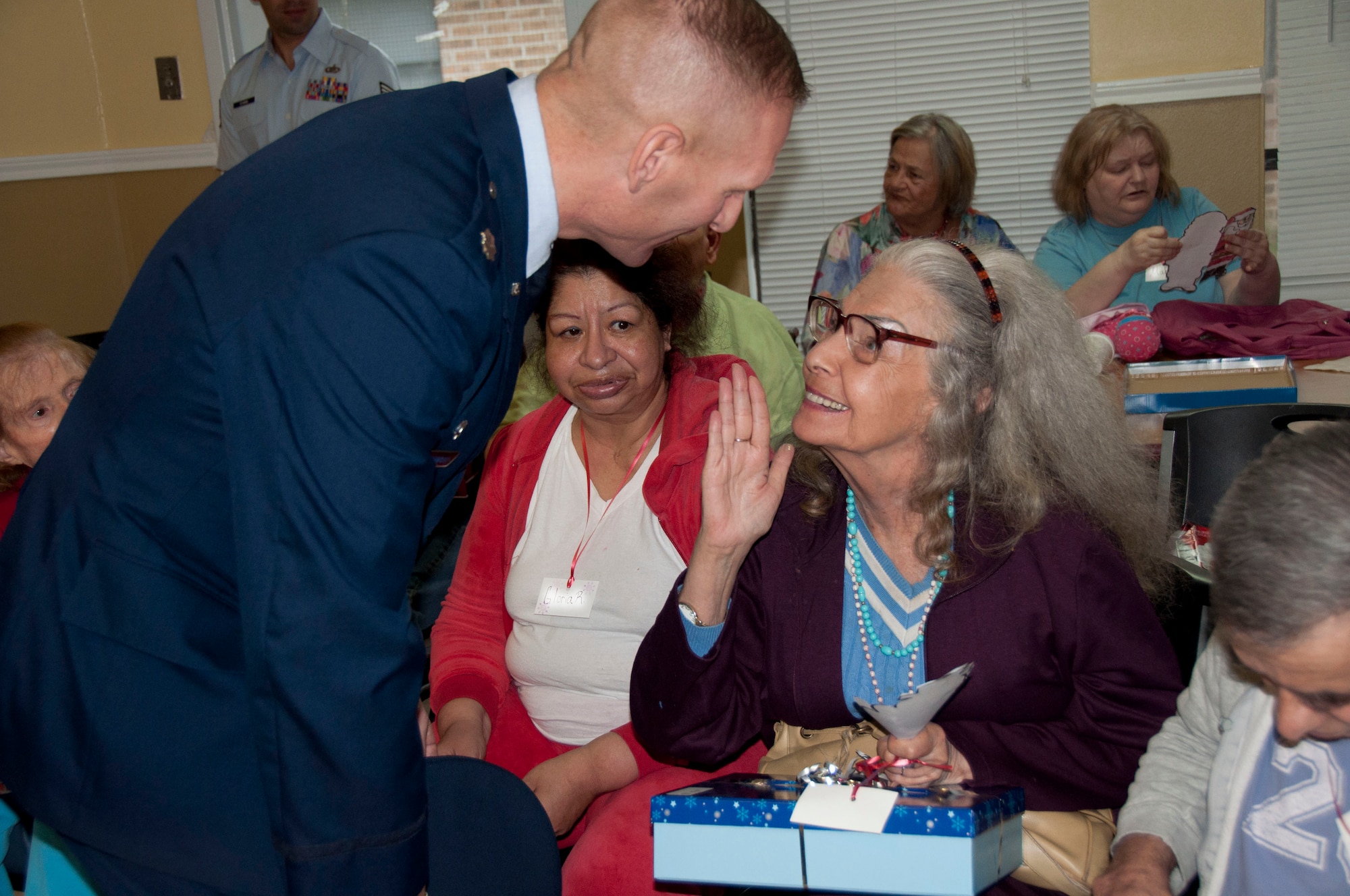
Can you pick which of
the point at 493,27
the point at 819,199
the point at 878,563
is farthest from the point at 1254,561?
the point at 493,27

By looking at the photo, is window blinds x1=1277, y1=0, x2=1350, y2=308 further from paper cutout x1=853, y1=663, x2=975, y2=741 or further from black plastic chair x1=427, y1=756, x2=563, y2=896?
black plastic chair x1=427, y1=756, x2=563, y2=896

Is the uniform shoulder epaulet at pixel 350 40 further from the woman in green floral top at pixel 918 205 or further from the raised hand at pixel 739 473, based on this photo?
the raised hand at pixel 739 473

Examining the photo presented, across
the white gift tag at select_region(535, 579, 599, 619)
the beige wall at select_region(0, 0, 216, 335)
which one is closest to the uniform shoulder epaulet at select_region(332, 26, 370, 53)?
the beige wall at select_region(0, 0, 216, 335)

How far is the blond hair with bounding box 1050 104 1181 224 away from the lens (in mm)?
3865

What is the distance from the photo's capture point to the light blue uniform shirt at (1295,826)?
1.20m

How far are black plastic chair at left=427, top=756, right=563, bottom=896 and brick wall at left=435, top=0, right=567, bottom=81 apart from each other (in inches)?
178

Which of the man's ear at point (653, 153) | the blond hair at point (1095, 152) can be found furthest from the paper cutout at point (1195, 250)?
the man's ear at point (653, 153)

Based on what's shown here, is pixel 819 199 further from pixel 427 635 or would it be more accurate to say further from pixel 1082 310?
pixel 427 635

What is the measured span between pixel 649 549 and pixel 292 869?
1101 millimetres

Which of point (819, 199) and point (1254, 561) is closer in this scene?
point (1254, 561)

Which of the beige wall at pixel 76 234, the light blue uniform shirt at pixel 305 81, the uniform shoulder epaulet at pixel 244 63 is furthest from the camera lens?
the beige wall at pixel 76 234

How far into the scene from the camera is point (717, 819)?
128 cm

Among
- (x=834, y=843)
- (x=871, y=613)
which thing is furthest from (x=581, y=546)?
(x=834, y=843)

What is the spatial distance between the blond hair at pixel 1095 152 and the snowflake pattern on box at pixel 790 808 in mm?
3180
